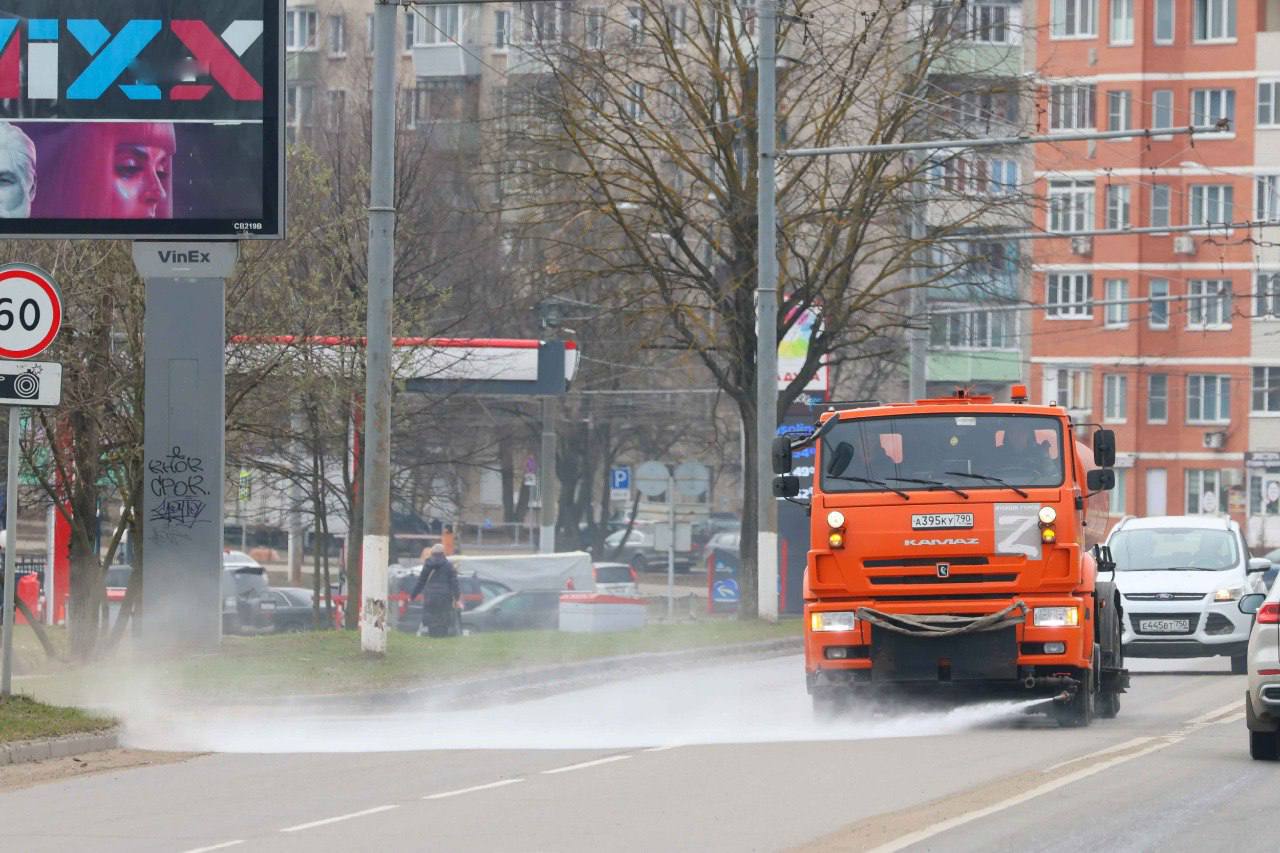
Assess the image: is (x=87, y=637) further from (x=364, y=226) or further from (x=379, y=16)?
(x=364, y=226)

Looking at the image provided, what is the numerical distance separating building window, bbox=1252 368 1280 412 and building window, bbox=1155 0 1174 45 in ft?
39.5

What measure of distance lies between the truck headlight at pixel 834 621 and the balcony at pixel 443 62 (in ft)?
209

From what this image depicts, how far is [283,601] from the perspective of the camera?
41062 mm

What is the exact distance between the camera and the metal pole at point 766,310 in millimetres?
30266

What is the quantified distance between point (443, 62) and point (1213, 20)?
27.7m

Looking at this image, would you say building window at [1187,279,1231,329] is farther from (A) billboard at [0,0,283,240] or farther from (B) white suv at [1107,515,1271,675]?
(A) billboard at [0,0,283,240]

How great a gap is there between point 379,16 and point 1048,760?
10658 millimetres

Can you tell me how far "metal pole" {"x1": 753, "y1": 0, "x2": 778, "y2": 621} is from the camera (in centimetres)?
3027

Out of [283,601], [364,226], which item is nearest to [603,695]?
[364,226]

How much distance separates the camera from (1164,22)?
74500 millimetres

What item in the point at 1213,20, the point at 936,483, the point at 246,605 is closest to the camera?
the point at 936,483

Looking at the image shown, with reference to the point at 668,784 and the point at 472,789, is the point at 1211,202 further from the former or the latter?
the point at 472,789

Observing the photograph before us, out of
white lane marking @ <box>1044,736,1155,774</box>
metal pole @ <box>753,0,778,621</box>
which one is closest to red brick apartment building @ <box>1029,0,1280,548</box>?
metal pole @ <box>753,0,778,621</box>

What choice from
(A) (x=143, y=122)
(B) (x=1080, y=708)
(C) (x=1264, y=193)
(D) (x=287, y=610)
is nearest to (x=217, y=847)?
(B) (x=1080, y=708)
